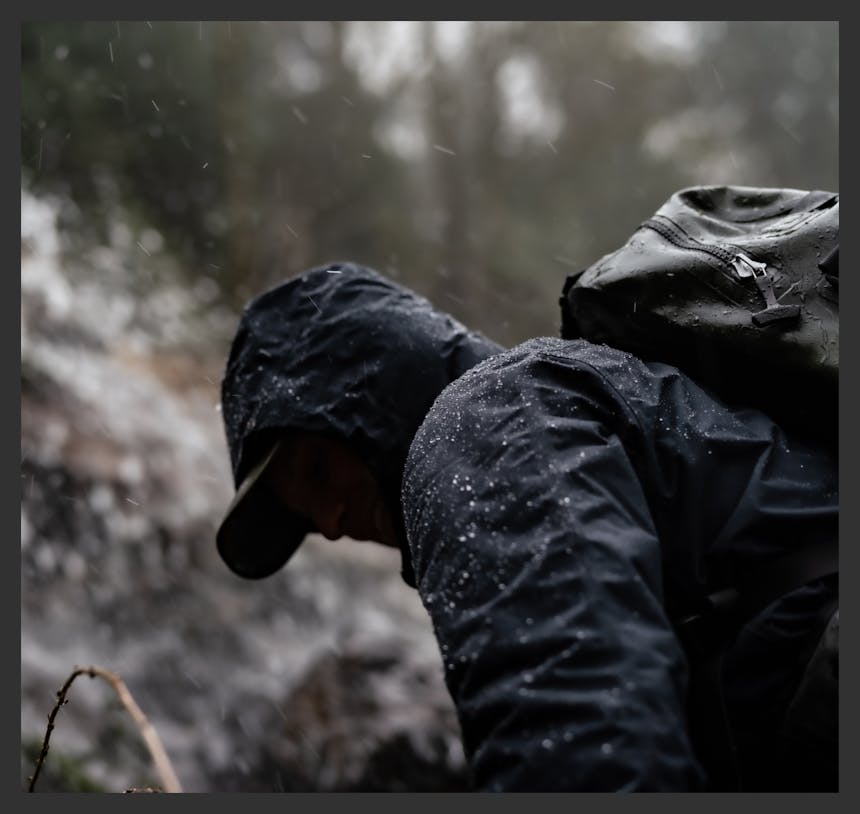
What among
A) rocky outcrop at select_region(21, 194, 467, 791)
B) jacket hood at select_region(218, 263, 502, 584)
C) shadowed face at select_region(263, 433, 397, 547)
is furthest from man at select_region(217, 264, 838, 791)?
rocky outcrop at select_region(21, 194, 467, 791)

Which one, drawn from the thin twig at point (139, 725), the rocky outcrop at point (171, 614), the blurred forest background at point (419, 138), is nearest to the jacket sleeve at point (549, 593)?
the thin twig at point (139, 725)

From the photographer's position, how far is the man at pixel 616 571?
3.80ft

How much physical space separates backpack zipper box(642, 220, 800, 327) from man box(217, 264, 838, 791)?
0.58 ft

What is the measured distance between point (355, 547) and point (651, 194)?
1042 cm

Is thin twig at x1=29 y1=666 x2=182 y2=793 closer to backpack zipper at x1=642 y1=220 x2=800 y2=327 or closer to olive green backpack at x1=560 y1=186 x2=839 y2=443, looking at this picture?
olive green backpack at x1=560 y1=186 x2=839 y2=443

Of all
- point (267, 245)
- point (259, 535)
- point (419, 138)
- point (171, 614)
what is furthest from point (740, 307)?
point (419, 138)

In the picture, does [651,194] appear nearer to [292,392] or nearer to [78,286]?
[78,286]

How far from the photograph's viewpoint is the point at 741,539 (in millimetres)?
1417

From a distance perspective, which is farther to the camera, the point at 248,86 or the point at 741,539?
the point at 248,86

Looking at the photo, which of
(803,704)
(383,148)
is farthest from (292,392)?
(383,148)

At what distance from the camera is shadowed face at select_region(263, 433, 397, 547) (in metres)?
2.59

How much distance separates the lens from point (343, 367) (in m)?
2.44

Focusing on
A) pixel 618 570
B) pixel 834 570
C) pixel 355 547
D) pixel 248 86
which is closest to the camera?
pixel 618 570

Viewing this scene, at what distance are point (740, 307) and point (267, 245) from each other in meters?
12.4
